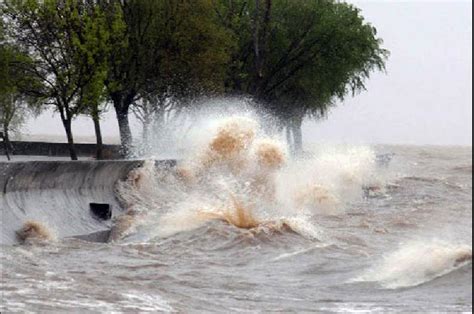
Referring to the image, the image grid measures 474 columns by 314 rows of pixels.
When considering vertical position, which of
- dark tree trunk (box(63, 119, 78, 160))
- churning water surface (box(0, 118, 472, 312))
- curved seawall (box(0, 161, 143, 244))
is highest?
dark tree trunk (box(63, 119, 78, 160))

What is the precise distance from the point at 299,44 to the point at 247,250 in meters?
32.9

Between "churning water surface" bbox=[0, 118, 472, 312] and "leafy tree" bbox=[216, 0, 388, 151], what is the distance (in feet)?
60.2

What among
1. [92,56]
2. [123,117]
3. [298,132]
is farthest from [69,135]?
[298,132]

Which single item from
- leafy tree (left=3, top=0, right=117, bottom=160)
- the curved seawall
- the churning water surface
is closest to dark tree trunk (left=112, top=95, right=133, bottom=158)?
leafy tree (left=3, top=0, right=117, bottom=160)

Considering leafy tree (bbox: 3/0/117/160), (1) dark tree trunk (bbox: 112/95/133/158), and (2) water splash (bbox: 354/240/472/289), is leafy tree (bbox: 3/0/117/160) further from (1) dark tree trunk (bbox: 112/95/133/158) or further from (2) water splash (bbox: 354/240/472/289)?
(2) water splash (bbox: 354/240/472/289)

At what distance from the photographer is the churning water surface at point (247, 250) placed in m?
11.3

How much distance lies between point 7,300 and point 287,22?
131 feet

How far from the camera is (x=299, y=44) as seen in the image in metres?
48.3

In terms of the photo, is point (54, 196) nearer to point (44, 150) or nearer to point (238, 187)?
point (238, 187)

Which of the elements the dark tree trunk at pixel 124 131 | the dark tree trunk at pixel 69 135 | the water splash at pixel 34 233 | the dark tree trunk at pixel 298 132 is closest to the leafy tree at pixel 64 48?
the dark tree trunk at pixel 69 135

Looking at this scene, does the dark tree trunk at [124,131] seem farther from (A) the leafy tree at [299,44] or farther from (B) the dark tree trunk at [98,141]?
(A) the leafy tree at [299,44]

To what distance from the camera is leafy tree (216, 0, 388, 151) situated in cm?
4766

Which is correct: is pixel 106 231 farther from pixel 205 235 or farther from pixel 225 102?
pixel 225 102

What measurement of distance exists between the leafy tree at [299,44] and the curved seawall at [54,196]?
25.2 meters
